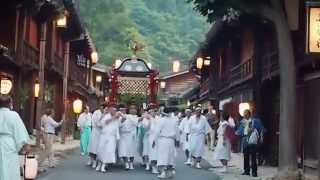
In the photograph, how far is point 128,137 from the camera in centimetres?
2170

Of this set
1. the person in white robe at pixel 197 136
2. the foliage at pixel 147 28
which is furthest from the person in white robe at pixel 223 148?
the foliage at pixel 147 28

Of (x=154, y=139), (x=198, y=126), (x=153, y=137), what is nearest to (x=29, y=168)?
(x=154, y=139)

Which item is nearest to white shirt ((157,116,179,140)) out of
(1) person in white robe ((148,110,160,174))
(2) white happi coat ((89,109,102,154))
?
(1) person in white robe ((148,110,160,174))

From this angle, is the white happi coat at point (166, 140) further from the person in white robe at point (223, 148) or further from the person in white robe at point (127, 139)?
the person in white robe at point (223, 148)

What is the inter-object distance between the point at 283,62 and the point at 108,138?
644 centimetres

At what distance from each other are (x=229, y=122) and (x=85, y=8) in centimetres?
6876

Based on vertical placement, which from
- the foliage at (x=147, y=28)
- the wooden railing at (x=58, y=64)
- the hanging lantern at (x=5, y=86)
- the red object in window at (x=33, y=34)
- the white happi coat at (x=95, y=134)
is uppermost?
the foliage at (x=147, y=28)

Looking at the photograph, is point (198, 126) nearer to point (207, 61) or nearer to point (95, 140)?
point (95, 140)

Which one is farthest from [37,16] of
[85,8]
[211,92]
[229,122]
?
[85,8]

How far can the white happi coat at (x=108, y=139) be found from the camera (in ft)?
67.3

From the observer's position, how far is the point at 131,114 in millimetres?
22531

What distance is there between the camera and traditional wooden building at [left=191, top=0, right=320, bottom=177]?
19266 millimetres

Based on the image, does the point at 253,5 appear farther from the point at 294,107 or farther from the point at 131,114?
the point at 131,114

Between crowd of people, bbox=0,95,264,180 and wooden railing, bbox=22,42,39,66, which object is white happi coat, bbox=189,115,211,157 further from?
wooden railing, bbox=22,42,39,66
